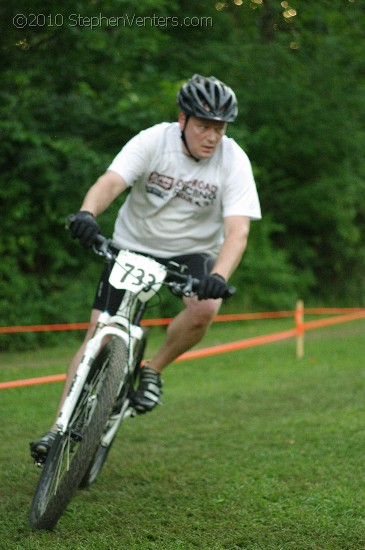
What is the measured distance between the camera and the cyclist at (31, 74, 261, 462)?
5.04 meters

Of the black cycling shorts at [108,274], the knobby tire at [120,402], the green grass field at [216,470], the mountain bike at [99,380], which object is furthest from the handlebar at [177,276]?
the green grass field at [216,470]

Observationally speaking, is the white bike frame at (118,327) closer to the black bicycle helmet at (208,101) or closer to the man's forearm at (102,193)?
the man's forearm at (102,193)

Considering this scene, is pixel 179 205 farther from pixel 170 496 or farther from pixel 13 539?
pixel 13 539

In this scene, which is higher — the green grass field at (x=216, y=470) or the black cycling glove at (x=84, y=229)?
the black cycling glove at (x=84, y=229)

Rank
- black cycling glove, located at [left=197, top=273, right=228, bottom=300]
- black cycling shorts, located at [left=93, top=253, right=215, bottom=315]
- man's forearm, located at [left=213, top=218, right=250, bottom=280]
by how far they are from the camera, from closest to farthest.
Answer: black cycling glove, located at [left=197, top=273, right=228, bottom=300] < man's forearm, located at [left=213, top=218, right=250, bottom=280] < black cycling shorts, located at [left=93, top=253, right=215, bottom=315]

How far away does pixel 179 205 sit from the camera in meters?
5.32

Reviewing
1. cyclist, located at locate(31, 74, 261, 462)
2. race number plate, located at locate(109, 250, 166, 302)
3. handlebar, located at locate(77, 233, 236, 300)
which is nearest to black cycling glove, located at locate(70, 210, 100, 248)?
handlebar, located at locate(77, 233, 236, 300)

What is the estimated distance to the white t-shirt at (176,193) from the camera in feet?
16.9

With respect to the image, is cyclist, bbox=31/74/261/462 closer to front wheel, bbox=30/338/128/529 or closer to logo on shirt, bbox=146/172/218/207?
logo on shirt, bbox=146/172/218/207

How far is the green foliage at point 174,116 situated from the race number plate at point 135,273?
7.80 meters

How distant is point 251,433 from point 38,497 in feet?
9.10

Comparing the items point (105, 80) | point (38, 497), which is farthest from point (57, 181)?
point (38, 497)
